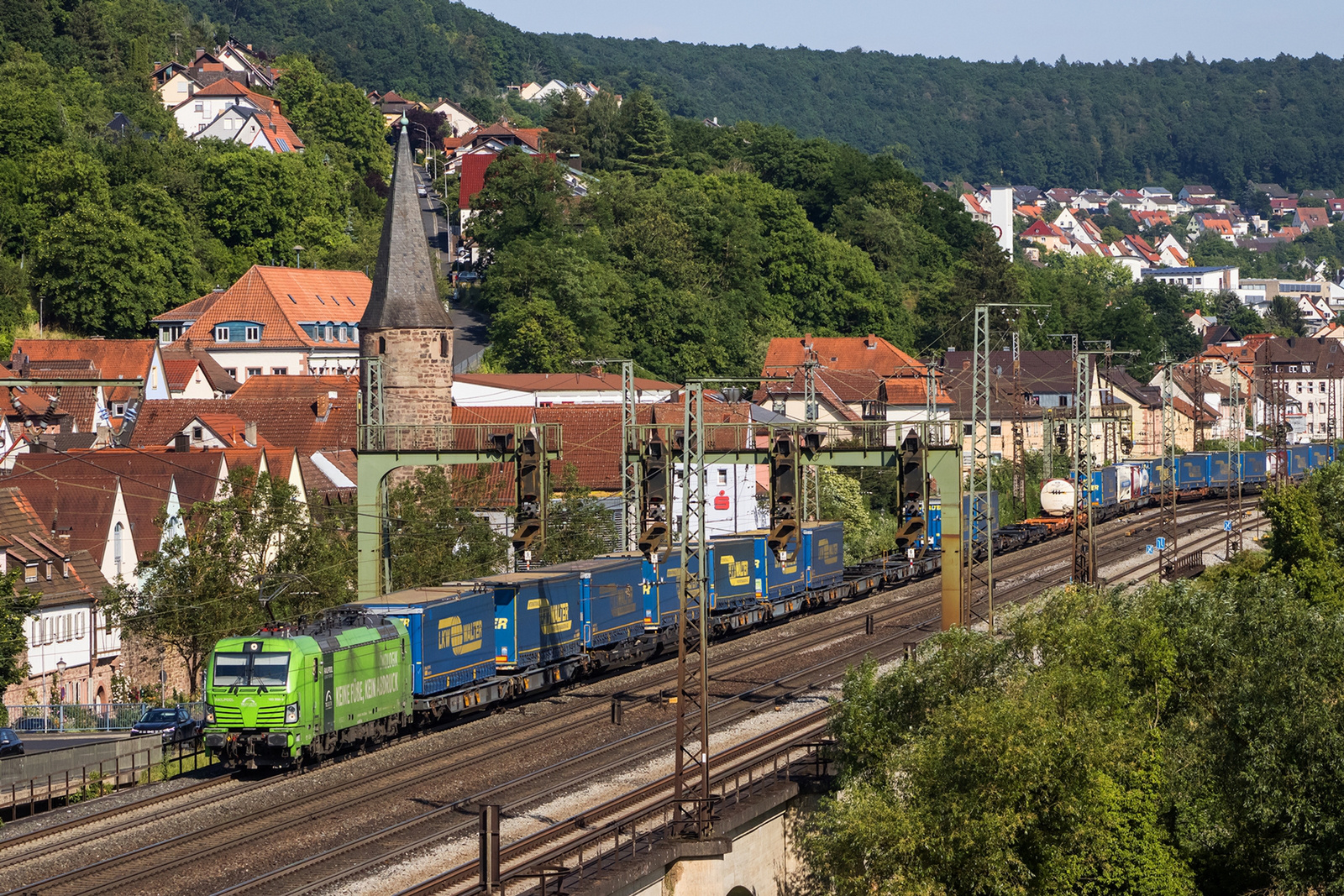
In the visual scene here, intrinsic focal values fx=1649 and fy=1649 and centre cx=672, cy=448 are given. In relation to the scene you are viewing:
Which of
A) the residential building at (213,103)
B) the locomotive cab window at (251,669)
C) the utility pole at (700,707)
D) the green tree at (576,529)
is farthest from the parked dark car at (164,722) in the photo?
the residential building at (213,103)

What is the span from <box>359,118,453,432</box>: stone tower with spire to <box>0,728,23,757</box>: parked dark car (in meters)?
25.2

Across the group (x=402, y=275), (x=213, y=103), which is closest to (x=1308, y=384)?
(x=213, y=103)

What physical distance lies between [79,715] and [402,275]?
23.1 m

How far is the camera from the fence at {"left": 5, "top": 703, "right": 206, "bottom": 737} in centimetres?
5062

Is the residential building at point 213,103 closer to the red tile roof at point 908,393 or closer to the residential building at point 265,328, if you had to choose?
the residential building at point 265,328

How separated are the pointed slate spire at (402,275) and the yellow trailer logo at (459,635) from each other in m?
26.9

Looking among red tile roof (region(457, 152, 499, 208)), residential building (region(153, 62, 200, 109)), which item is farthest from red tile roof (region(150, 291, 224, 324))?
residential building (region(153, 62, 200, 109))

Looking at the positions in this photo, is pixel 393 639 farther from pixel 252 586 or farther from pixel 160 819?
pixel 252 586

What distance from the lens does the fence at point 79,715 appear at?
50625mm

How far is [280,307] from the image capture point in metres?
118

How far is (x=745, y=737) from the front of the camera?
4050 centimetres

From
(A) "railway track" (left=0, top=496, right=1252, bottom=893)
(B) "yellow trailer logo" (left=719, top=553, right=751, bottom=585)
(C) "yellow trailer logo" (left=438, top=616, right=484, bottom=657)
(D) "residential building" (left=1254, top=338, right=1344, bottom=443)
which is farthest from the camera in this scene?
(D) "residential building" (left=1254, top=338, right=1344, bottom=443)

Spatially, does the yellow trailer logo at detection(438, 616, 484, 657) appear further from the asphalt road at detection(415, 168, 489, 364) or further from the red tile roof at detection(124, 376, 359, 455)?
the asphalt road at detection(415, 168, 489, 364)

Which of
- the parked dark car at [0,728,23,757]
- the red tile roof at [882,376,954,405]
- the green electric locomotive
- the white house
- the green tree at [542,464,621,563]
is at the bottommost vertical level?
the parked dark car at [0,728,23,757]
